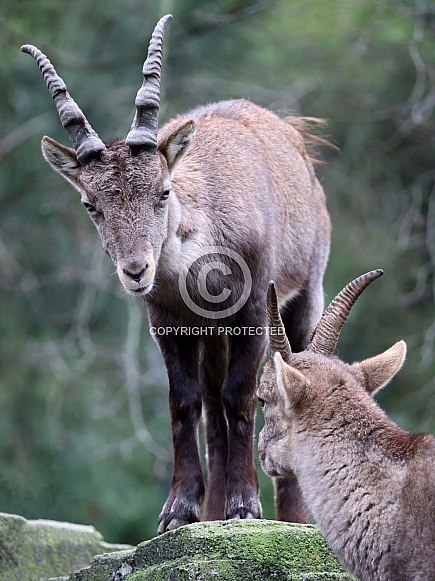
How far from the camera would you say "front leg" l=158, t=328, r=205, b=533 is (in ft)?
27.3

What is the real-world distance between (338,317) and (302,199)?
2955mm

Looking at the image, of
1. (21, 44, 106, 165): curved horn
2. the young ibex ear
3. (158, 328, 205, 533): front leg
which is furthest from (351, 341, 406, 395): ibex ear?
(21, 44, 106, 165): curved horn

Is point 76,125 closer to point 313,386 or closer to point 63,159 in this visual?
point 63,159

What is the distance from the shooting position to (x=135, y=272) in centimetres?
789

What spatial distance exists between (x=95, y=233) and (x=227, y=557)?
55.3 ft

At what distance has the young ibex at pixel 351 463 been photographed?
6160 millimetres

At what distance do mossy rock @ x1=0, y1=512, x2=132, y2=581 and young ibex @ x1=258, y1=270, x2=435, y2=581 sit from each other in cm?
215

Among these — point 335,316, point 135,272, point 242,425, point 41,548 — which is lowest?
point 41,548

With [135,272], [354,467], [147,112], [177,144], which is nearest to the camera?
→ [354,467]

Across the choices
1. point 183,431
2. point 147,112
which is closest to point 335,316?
point 183,431

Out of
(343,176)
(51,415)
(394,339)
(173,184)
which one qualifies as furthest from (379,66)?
(173,184)

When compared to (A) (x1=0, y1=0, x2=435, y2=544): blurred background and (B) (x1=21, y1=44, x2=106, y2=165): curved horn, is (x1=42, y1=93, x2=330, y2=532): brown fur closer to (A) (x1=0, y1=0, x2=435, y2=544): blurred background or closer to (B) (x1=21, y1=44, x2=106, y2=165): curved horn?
(B) (x1=21, y1=44, x2=106, y2=165): curved horn

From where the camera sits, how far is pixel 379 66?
2414 cm

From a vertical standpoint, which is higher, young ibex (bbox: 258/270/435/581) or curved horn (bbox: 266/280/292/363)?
curved horn (bbox: 266/280/292/363)
